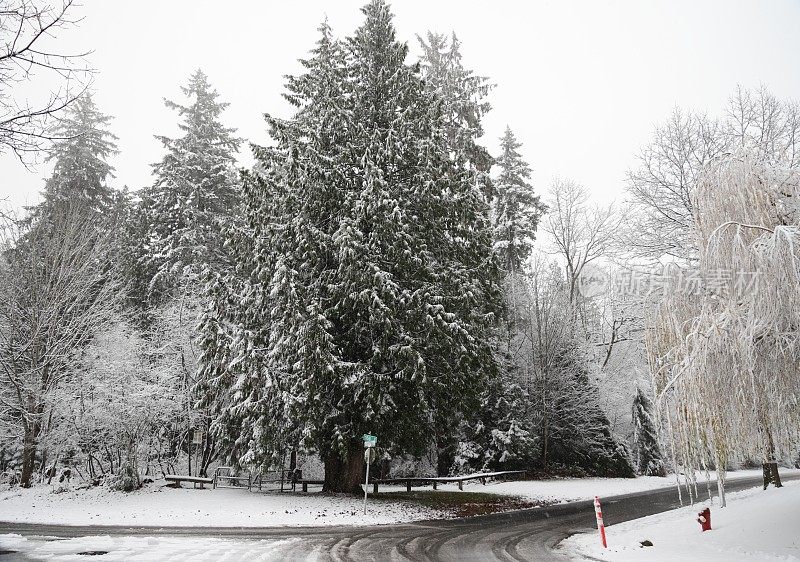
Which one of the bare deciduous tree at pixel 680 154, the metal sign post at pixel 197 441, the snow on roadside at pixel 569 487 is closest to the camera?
the bare deciduous tree at pixel 680 154

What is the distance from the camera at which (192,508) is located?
1455 centimetres

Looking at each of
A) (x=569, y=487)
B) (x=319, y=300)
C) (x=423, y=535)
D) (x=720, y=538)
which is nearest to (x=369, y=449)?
(x=423, y=535)

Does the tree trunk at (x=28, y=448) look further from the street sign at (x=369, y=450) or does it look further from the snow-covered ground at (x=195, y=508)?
the street sign at (x=369, y=450)

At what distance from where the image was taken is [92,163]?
92.8 feet

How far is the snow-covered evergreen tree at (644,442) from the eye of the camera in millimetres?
31172

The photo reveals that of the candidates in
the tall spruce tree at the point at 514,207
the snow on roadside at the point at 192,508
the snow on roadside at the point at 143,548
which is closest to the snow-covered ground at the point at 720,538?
Result: the snow on roadside at the point at 192,508

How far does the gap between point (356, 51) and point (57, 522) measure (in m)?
17.8

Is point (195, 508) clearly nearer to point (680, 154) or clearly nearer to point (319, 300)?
point (319, 300)

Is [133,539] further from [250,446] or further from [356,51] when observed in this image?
[356,51]

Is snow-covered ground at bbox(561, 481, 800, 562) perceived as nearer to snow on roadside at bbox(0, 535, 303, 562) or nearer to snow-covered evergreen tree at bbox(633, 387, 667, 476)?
snow on roadside at bbox(0, 535, 303, 562)

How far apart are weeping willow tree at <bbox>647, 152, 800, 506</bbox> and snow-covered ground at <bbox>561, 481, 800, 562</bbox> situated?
1.08 meters

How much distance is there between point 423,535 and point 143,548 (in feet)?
18.0

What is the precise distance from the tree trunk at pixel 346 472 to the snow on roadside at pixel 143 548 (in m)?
7.22

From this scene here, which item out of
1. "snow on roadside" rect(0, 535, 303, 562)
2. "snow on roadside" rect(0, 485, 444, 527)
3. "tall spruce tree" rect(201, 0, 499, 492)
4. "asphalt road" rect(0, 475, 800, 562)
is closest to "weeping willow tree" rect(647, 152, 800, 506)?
"asphalt road" rect(0, 475, 800, 562)
